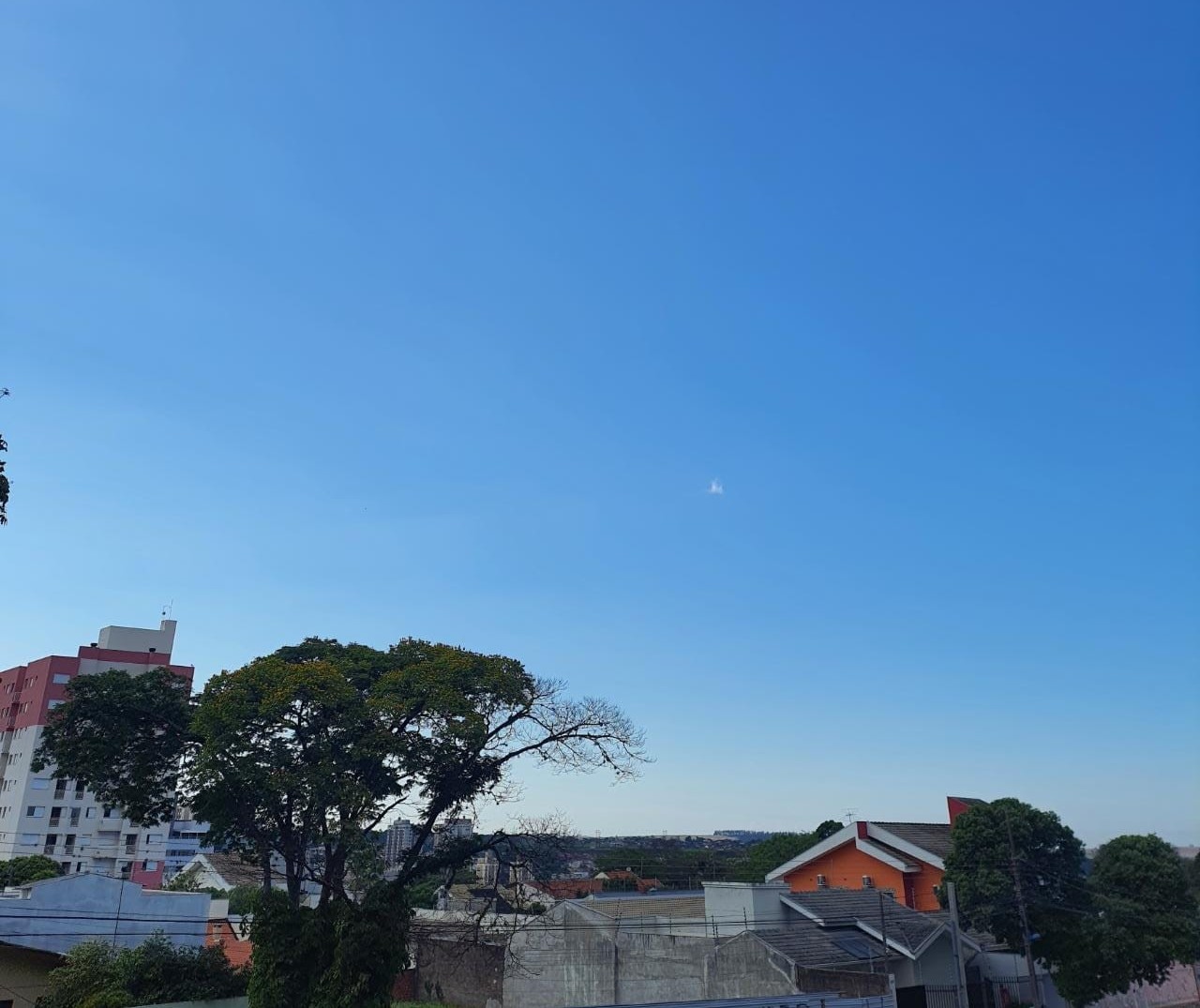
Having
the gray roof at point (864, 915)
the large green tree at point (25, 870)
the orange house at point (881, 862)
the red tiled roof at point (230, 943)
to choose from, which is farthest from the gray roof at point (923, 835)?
the large green tree at point (25, 870)

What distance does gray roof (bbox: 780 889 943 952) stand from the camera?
92.9 feet

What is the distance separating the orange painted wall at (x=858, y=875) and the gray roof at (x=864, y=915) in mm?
7122

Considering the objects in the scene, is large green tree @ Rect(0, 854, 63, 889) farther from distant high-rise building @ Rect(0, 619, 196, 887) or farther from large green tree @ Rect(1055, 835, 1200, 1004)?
large green tree @ Rect(1055, 835, 1200, 1004)

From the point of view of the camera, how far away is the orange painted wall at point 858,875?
39844mm

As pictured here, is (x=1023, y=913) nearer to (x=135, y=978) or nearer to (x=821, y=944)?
(x=821, y=944)

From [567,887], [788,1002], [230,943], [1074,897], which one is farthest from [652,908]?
[230,943]

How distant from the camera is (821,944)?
2667 centimetres

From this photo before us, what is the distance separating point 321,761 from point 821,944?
51.3ft

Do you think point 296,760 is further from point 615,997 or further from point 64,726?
point 615,997

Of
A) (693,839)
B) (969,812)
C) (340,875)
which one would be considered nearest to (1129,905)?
(969,812)

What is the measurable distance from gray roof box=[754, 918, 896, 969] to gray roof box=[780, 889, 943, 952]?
0.34 metres

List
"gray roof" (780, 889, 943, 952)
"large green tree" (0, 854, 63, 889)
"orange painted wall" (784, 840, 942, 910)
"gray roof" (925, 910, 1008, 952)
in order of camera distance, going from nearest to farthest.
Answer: "gray roof" (780, 889, 943, 952)
"gray roof" (925, 910, 1008, 952)
"orange painted wall" (784, 840, 942, 910)
"large green tree" (0, 854, 63, 889)

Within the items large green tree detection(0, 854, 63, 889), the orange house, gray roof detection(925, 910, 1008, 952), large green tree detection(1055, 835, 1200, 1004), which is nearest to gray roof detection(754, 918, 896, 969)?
gray roof detection(925, 910, 1008, 952)

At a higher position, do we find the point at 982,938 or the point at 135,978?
the point at 982,938
